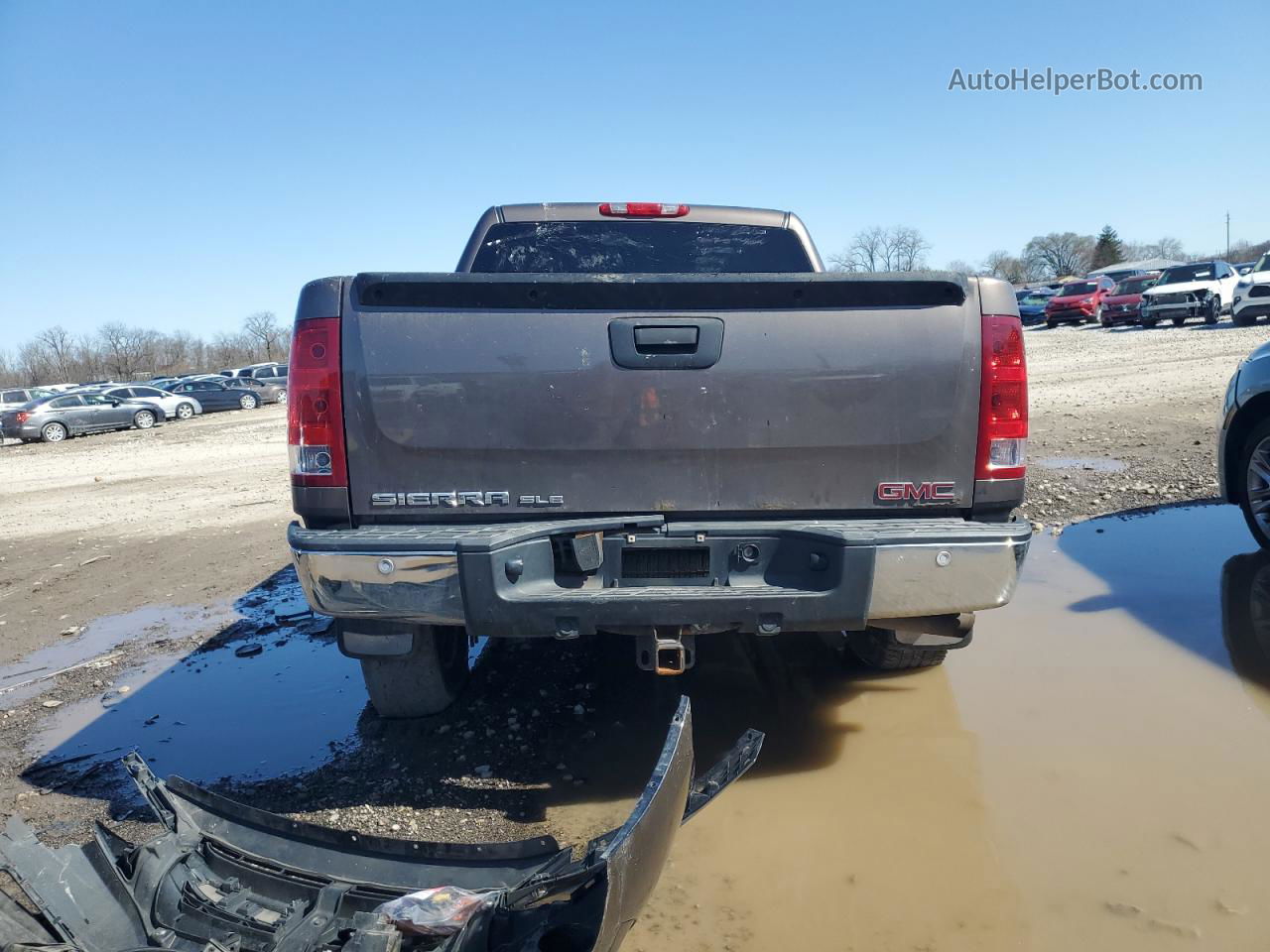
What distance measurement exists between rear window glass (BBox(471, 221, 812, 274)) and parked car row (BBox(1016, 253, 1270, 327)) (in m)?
16.2

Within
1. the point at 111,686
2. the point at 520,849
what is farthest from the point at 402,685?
the point at 111,686

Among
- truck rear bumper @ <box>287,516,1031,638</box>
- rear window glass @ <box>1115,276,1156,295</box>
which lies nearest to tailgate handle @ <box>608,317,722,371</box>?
truck rear bumper @ <box>287,516,1031,638</box>

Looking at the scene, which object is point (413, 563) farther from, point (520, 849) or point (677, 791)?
point (677, 791)

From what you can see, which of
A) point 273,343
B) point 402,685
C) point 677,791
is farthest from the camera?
point 273,343

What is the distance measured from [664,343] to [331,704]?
8.59ft

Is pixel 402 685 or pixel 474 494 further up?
pixel 474 494

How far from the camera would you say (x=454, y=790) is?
3.36 m

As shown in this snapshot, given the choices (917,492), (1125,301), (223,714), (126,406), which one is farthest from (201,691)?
(1125,301)

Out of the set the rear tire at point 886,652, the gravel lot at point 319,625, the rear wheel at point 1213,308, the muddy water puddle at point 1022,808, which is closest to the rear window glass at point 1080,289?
the rear wheel at point 1213,308

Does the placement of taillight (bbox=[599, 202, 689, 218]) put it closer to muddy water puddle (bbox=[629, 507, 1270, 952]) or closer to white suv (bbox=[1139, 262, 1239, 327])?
muddy water puddle (bbox=[629, 507, 1270, 952])

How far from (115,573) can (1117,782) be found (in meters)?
7.34

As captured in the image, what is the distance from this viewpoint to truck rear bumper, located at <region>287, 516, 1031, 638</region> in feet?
9.04

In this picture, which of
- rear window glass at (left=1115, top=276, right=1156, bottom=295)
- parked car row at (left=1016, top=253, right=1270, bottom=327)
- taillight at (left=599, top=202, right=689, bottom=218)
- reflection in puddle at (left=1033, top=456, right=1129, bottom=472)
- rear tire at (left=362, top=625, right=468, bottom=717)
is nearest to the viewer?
rear tire at (left=362, top=625, right=468, bottom=717)

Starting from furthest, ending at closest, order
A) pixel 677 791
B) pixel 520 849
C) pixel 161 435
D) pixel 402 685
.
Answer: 1. pixel 161 435
2. pixel 402 685
3. pixel 520 849
4. pixel 677 791
